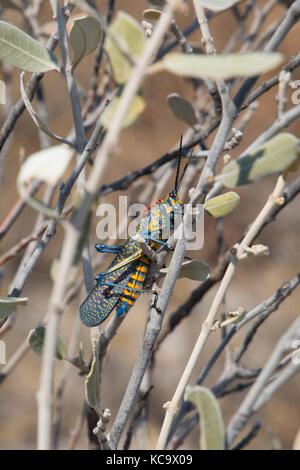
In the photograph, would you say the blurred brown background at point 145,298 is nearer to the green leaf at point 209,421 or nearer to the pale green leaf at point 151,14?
the pale green leaf at point 151,14

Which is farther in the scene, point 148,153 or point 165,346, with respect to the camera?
point 148,153

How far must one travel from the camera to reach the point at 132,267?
89 centimetres

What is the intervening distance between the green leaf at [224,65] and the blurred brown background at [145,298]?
237 cm

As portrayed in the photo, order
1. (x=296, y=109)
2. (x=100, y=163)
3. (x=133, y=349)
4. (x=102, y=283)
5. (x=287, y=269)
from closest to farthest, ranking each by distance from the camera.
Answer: (x=100, y=163) < (x=296, y=109) < (x=102, y=283) < (x=133, y=349) < (x=287, y=269)

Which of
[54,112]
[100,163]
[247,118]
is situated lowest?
[100,163]

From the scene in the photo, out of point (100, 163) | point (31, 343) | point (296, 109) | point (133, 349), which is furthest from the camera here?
point (133, 349)

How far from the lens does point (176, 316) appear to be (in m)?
0.96

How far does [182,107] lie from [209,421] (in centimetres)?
68

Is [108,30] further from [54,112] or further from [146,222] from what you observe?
[54,112]

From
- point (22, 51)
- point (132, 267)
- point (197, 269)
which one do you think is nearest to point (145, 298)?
point (132, 267)

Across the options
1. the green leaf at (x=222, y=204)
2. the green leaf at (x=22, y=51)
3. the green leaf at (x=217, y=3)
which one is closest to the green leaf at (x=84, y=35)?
the green leaf at (x=22, y=51)

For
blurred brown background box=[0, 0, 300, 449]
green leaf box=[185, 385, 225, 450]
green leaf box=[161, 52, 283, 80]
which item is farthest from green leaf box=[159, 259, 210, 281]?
blurred brown background box=[0, 0, 300, 449]
